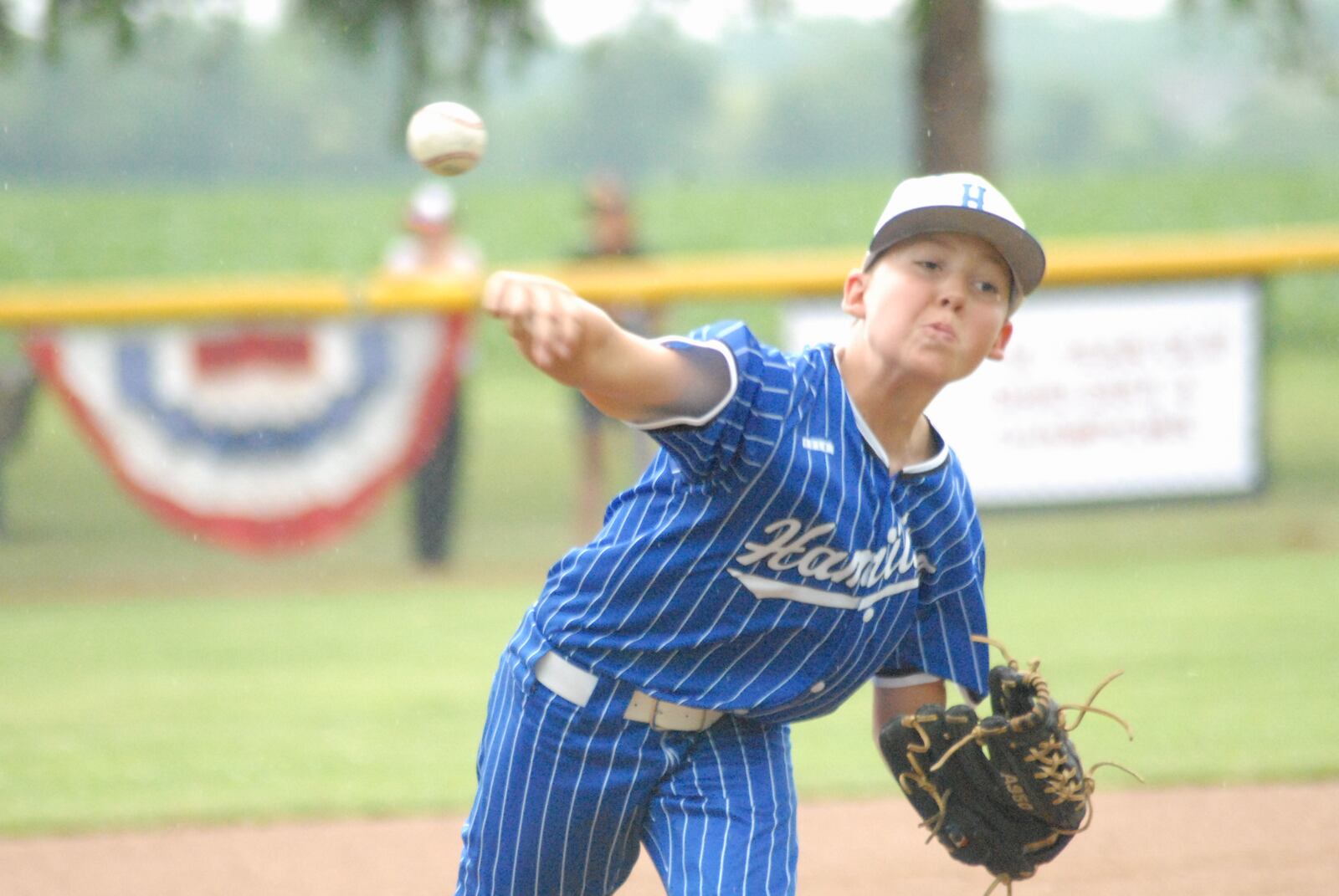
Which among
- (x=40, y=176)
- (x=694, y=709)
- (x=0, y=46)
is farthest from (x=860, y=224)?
(x=694, y=709)

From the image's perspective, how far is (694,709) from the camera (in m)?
2.41

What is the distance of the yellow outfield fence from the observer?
26.2 feet

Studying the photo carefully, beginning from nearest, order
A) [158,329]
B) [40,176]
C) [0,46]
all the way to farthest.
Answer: [158,329] < [0,46] < [40,176]

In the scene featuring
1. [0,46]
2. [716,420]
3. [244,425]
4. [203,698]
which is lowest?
[203,698]

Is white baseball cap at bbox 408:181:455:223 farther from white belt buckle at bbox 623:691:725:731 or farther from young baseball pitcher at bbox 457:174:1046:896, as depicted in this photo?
white belt buckle at bbox 623:691:725:731

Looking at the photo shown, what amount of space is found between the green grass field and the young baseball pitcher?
238cm

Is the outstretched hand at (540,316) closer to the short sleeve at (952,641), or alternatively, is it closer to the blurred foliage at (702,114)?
the short sleeve at (952,641)

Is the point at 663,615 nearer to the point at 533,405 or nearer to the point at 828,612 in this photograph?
the point at 828,612

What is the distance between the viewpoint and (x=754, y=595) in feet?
7.63

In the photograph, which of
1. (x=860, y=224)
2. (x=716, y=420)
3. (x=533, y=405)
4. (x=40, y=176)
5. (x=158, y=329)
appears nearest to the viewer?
(x=716, y=420)

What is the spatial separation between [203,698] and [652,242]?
1786 centimetres

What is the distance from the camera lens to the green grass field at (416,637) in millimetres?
5055

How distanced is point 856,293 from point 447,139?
2.54 ft

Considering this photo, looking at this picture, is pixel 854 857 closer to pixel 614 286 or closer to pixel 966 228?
pixel 966 228
